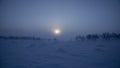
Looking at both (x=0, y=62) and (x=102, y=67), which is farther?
(x=0, y=62)

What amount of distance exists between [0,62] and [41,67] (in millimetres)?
3645

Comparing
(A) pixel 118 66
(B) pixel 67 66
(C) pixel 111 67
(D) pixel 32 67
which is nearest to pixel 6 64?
(D) pixel 32 67

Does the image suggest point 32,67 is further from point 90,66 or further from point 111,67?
point 111,67

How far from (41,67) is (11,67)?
2101 mm

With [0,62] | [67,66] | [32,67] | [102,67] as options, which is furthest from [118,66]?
[0,62]

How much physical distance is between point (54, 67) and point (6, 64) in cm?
372

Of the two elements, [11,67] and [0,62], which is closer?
[11,67]

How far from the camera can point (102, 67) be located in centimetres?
735

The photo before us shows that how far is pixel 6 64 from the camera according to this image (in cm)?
822

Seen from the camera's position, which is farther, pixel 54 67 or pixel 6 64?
pixel 6 64

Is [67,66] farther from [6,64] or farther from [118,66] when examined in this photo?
[6,64]

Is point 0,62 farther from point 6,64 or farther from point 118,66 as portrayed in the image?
point 118,66

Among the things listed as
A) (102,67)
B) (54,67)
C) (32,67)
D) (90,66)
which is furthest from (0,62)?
(102,67)

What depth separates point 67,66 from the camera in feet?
25.4
